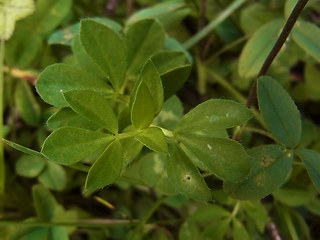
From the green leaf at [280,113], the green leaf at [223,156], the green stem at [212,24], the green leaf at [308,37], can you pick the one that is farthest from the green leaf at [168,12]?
the green leaf at [223,156]

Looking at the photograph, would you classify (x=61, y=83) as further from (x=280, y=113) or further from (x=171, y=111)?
(x=280, y=113)

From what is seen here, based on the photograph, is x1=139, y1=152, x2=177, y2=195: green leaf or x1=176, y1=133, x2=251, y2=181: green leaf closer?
x1=176, y1=133, x2=251, y2=181: green leaf

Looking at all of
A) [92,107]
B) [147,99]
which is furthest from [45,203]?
[147,99]

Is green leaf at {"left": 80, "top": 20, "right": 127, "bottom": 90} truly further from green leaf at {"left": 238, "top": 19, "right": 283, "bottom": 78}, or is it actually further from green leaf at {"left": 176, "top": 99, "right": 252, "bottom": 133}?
green leaf at {"left": 238, "top": 19, "right": 283, "bottom": 78}

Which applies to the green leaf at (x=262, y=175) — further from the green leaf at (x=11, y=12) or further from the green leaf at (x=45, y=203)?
the green leaf at (x=11, y=12)

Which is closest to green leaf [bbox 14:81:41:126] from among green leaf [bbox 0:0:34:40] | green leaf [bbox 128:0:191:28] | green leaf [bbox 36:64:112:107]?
green leaf [bbox 0:0:34:40]

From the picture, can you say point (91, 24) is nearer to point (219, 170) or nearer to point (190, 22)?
point (219, 170)
